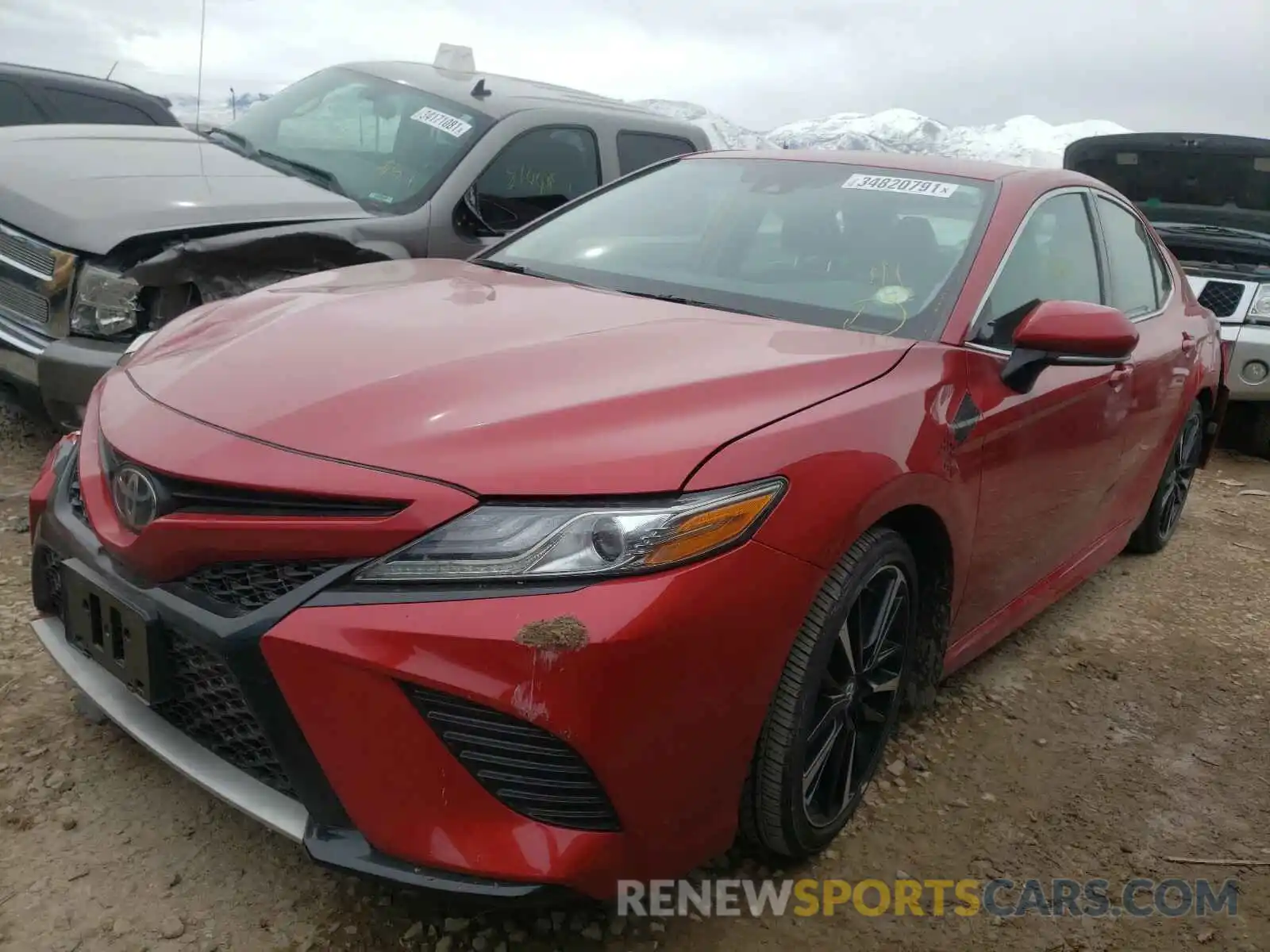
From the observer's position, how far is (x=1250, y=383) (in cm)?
616

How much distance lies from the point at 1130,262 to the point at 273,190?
10.2 ft

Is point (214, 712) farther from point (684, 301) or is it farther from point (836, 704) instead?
point (684, 301)

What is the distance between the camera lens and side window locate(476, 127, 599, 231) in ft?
14.6

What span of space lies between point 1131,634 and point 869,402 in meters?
2.14

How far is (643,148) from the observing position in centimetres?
528

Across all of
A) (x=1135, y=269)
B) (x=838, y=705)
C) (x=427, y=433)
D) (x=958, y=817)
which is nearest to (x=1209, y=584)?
(x=1135, y=269)

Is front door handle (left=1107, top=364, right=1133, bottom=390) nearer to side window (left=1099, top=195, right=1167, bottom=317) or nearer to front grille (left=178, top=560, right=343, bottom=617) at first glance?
side window (left=1099, top=195, right=1167, bottom=317)

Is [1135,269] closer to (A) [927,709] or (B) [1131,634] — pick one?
(B) [1131,634]

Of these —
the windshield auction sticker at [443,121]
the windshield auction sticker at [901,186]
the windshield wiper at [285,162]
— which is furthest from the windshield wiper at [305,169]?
the windshield auction sticker at [901,186]

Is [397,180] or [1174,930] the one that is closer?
[1174,930]

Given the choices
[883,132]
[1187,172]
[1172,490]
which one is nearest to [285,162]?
[1172,490]

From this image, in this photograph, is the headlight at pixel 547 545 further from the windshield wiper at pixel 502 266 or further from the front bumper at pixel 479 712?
the windshield wiper at pixel 502 266

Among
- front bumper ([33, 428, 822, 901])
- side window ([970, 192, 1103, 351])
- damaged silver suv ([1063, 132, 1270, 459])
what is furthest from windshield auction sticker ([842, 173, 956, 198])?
damaged silver suv ([1063, 132, 1270, 459])

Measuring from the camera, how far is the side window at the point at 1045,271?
250cm
